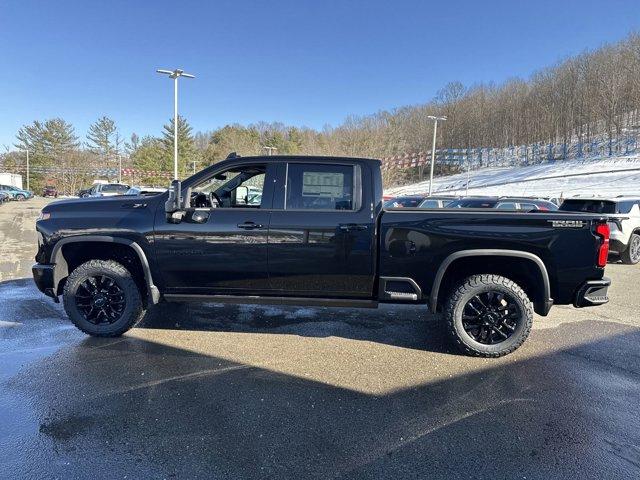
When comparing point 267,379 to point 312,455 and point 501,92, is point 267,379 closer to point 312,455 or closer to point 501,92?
point 312,455

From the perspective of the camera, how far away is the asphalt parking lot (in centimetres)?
257

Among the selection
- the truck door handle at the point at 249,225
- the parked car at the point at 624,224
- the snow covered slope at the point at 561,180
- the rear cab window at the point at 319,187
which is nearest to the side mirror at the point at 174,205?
the truck door handle at the point at 249,225

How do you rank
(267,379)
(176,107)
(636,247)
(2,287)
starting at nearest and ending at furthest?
(267,379)
(2,287)
(636,247)
(176,107)

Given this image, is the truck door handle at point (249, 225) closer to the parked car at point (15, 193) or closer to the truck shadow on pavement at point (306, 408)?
the truck shadow on pavement at point (306, 408)

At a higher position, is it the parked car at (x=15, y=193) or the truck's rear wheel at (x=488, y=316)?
the parked car at (x=15, y=193)

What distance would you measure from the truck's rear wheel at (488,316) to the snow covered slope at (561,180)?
105 ft

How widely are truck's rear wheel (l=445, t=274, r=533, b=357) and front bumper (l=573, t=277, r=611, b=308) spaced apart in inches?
18.4

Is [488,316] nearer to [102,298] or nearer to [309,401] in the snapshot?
[309,401]

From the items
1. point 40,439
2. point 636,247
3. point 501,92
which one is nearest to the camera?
point 40,439

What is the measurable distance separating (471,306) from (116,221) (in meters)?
3.77

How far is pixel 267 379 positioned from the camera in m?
3.66

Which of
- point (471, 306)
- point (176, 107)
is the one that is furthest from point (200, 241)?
point (176, 107)

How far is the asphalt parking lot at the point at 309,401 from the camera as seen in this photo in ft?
8.44

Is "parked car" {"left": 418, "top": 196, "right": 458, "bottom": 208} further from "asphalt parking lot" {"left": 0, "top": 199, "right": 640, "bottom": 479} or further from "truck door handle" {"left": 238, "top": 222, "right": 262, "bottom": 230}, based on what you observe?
"truck door handle" {"left": 238, "top": 222, "right": 262, "bottom": 230}
